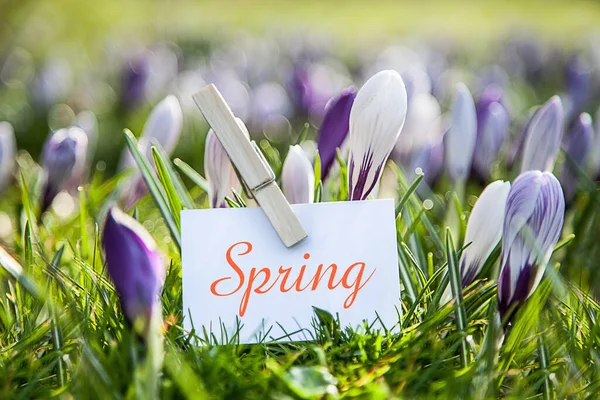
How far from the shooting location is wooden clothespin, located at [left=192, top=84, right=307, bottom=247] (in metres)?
0.86

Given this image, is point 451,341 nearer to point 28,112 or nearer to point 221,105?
point 221,105

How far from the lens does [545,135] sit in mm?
1062

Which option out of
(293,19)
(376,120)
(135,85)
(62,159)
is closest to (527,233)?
A: (376,120)

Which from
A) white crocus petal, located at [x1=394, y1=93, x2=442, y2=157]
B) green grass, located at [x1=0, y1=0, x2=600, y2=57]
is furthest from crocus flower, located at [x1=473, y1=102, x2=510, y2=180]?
green grass, located at [x1=0, y1=0, x2=600, y2=57]

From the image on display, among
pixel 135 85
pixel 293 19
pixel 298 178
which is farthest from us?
pixel 293 19

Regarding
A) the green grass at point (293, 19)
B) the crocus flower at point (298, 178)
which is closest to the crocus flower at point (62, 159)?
the crocus flower at point (298, 178)

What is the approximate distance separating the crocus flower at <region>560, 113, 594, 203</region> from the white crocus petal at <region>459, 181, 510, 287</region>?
38 cm

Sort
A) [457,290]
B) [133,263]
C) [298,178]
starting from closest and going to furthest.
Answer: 1. [133,263]
2. [457,290]
3. [298,178]

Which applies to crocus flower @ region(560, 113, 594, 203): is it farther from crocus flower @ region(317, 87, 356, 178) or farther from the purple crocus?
the purple crocus

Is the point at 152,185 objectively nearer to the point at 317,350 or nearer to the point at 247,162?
the point at 247,162

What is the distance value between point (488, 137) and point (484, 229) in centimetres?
46

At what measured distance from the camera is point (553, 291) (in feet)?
3.16

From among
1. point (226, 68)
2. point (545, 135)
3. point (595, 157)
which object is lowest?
point (595, 157)

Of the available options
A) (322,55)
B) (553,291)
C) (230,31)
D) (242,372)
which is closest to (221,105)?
(242,372)
